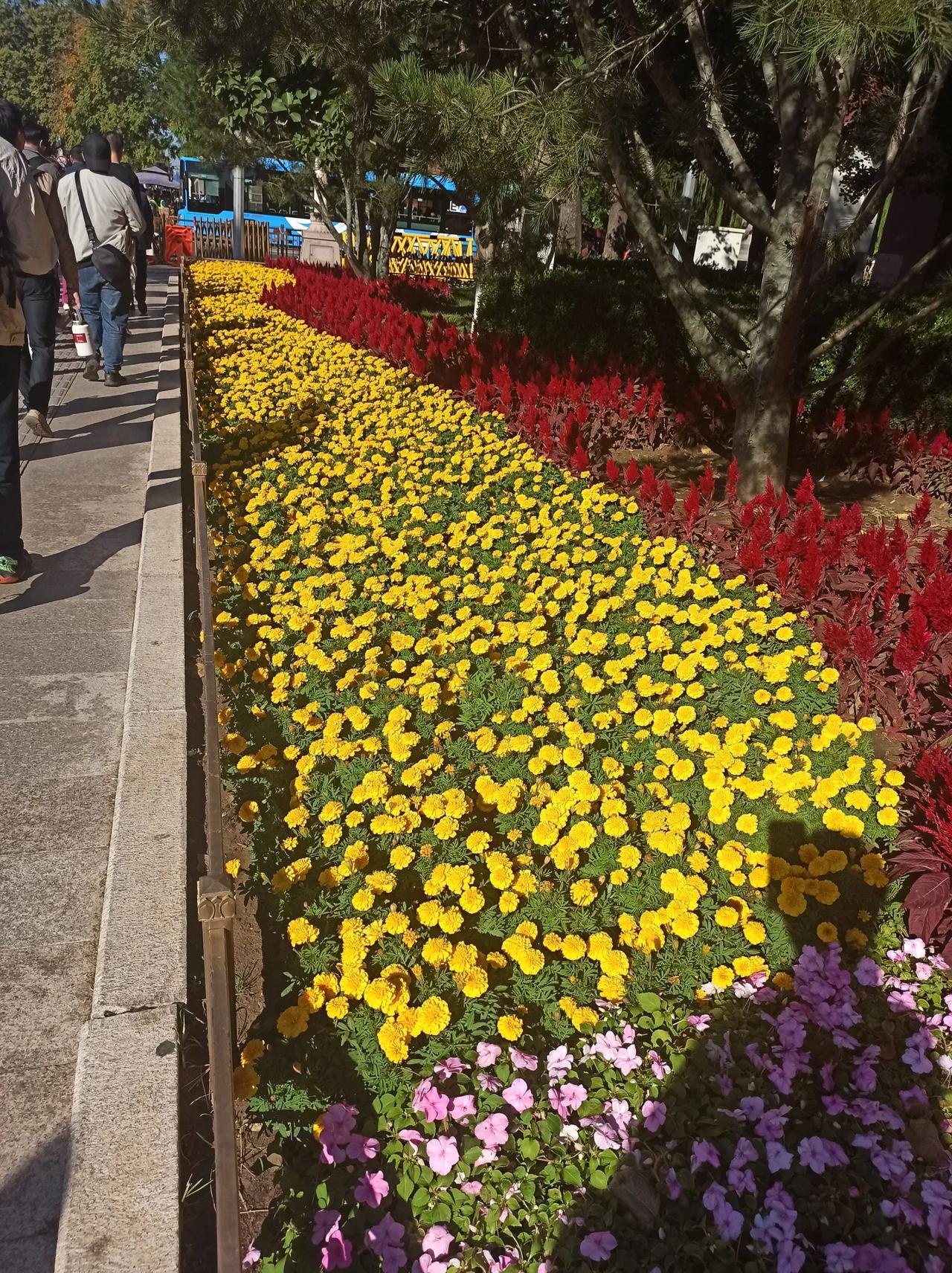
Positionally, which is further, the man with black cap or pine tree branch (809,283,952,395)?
the man with black cap

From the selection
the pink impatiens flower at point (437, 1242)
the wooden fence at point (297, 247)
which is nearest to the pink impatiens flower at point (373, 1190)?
the pink impatiens flower at point (437, 1242)

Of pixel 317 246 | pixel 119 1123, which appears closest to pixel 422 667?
pixel 119 1123

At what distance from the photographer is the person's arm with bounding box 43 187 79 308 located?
5.87 meters

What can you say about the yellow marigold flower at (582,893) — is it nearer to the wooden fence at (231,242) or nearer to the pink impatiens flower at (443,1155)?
the pink impatiens flower at (443,1155)

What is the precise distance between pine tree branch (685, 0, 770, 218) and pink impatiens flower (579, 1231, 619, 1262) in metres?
5.51

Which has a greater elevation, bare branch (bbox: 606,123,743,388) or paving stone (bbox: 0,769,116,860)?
bare branch (bbox: 606,123,743,388)

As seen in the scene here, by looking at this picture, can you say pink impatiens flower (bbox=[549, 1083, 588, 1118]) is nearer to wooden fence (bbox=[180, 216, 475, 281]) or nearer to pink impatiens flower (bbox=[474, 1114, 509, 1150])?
pink impatiens flower (bbox=[474, 1114, 509, 1150])

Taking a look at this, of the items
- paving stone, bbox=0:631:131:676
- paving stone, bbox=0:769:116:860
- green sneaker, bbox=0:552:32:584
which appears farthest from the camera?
green sneaker, bbox=0:552:32:584

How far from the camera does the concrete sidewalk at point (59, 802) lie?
1.91 m

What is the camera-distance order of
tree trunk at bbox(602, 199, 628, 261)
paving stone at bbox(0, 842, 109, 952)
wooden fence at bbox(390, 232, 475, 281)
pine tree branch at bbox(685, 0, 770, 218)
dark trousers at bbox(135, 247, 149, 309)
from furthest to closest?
1. wooden fence at bbox(390, 232, 475, 281)
2. tree trunk at bbox(602, 199, 628, 261)
3. dark trousers at bbox(135, 247, 149, 309)
4. pine tree branch at bbox(685, 0, 770, 218)
5. paving stone at bbox(0, 842, 109, 952)

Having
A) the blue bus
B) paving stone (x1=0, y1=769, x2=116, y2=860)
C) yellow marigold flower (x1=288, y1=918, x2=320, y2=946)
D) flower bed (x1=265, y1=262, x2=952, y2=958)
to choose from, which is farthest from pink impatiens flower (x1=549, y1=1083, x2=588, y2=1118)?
the blue bus

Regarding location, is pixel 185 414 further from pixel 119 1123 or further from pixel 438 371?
pixel 119 1123

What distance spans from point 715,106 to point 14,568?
4.90 metres

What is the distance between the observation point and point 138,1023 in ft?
6.94
